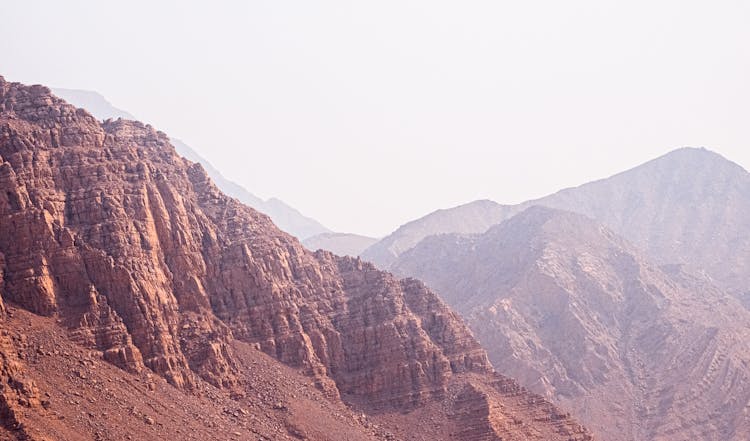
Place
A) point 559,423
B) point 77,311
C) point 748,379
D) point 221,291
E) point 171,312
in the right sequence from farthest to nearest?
point 748,379 → point 559,423 → point 221,291 → point 171,312 → point 77,311

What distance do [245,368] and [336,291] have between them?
966 inches

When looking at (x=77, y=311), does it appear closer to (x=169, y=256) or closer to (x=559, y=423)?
(x=169, y=256)

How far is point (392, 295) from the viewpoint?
146750mm

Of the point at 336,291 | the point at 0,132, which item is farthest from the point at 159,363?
the point at 336,291

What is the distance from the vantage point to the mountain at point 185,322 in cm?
10294

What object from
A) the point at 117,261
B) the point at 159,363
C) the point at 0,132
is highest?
the point at 0,132

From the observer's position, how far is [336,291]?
146m

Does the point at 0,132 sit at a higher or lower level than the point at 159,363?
higher

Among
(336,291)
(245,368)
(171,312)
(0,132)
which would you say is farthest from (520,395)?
(0,132)

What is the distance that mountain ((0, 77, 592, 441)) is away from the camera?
10294 centimetres

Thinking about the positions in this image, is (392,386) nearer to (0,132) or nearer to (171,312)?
(171,312)

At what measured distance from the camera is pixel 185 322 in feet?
399

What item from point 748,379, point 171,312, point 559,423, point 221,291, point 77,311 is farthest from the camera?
point 748,379

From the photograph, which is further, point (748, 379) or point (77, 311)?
point (748, 379)
